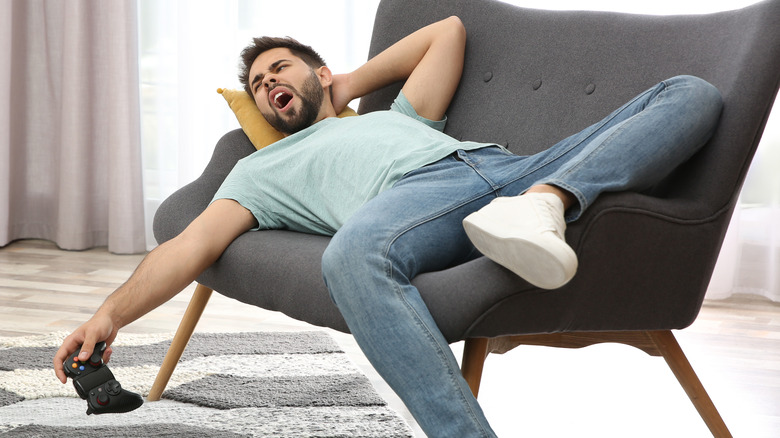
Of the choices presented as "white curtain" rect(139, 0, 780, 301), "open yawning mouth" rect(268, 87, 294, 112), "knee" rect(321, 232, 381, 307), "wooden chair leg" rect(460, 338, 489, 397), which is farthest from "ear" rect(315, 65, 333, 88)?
"white curtain" rect(139, 0, 780, 301)

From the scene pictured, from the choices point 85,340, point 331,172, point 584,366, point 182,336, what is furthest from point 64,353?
point 584,366

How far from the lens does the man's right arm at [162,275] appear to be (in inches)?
49.5

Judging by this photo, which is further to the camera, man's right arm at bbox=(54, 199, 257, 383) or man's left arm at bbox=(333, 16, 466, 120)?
man's left arm at bbox=(333, 16, 466, 120)

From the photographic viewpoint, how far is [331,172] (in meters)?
1.51

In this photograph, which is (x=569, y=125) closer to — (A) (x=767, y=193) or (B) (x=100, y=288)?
(A) (x=767, y=193)

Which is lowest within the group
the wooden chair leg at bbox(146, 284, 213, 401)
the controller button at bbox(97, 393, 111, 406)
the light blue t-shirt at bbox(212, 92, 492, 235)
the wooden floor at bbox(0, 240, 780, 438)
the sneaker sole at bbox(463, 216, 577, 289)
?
the wooden floor at bbox(0, 240, 780, 438)

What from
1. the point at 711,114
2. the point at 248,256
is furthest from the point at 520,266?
the point at 248,256

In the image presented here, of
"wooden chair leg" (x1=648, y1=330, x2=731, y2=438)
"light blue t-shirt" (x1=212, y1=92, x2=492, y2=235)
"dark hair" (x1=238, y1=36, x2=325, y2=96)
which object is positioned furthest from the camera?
"dark hair" (x1=238, y1=36, x2=325, y2=96)

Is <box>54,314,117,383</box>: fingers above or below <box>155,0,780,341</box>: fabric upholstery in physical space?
below

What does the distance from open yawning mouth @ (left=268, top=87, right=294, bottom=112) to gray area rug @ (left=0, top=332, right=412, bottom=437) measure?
2.07 ft

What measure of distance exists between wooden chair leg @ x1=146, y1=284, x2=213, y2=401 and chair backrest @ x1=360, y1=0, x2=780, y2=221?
64 cm

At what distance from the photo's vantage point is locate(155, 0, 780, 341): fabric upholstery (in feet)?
3.60

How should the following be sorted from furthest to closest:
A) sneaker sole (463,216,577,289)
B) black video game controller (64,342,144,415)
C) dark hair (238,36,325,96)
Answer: dark hair (238,36,325,96) → black video game controller (64,342,144,415) → sneaker sole (463,216,577,289)

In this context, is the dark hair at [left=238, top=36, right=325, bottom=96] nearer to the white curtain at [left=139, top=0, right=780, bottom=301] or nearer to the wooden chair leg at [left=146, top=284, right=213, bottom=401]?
the wooden chair leg at [left=146, top=284, right=213, bottom=401]
